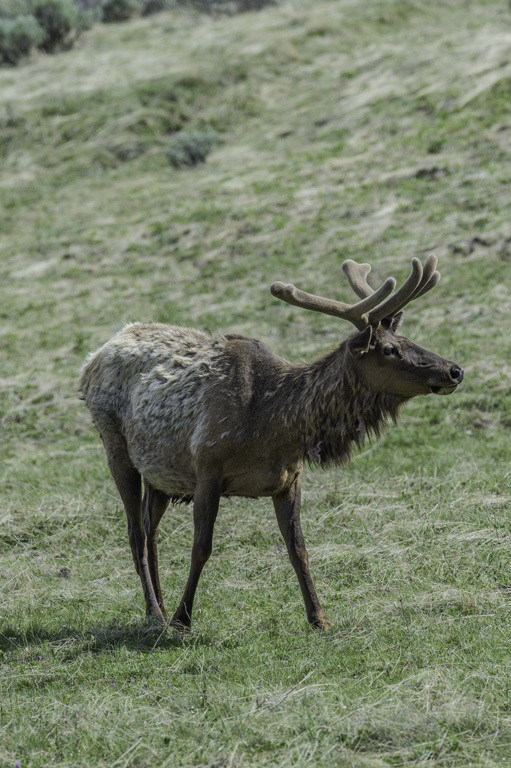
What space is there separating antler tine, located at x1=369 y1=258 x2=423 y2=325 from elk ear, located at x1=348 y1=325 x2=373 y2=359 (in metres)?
0.17

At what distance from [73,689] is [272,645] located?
1.33 meters

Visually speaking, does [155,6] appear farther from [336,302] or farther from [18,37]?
[336,302]

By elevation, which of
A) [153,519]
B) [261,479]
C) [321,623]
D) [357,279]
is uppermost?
[357,279]

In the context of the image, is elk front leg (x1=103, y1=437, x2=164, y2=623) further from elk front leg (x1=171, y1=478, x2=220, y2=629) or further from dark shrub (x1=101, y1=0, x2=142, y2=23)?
dark shrub (x1=101, y1=0, x2=142, y2=23)

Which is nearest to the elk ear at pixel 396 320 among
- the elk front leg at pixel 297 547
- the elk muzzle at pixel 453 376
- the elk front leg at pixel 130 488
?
the elk muzzle at pixel 453 376

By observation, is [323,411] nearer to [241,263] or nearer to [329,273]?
[329,273]

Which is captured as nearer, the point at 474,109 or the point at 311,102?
the point at 474,109

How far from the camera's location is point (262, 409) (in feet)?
21.3

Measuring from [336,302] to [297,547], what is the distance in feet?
5.97

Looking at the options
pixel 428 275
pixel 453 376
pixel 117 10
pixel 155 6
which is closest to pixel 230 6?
pixel 155 6

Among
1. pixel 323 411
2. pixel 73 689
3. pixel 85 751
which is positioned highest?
pixel 323 411

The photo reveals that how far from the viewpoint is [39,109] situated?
85.2ft

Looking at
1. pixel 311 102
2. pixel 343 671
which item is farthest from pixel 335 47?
pixel 343 671

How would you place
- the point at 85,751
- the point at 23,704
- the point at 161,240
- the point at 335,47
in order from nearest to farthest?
the point at 85,751
the point at 23,704
the point at 161,240
the point at 335,47
